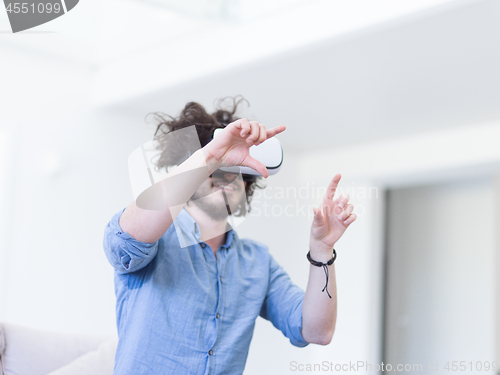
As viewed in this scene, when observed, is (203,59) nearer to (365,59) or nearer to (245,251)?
(365,59)

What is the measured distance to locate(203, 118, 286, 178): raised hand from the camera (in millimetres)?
902

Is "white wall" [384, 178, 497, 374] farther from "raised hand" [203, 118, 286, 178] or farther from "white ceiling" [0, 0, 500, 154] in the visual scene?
"raised hand" [203, 118, 286, 178]

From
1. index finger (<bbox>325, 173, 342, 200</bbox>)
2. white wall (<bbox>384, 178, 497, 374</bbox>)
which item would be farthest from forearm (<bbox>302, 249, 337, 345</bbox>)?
white wall (<bbox>384, 178, 497, 374</bbox>)

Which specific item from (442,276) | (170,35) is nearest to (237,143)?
(170,35)

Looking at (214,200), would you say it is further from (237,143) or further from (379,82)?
(379,82)

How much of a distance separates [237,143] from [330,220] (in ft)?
1.22

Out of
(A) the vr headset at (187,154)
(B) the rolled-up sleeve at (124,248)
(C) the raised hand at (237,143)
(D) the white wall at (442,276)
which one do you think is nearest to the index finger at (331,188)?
(A) the vr headset at (187,154)

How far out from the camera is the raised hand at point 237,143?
35.5 inches

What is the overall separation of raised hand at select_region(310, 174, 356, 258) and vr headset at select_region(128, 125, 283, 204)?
0.50 ft

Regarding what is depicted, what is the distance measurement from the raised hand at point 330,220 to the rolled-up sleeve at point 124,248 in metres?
0.40

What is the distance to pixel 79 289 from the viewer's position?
8.66 feet

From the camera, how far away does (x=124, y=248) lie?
955 mm

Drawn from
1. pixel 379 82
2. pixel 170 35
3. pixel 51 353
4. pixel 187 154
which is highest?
pixel 170 35

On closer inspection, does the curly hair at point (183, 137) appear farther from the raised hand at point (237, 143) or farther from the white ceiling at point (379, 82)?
the white ceiling at point (379, 82)
